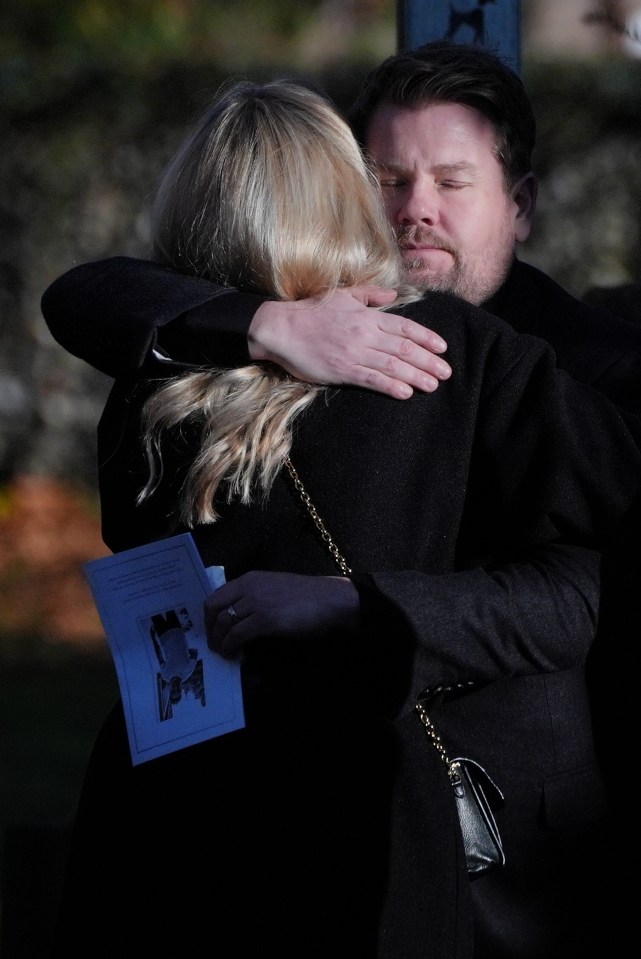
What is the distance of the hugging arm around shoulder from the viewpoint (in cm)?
211

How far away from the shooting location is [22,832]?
3.42 meters

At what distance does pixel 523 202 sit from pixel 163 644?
4.50ft

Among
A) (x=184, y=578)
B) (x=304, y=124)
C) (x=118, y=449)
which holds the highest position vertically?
(x=304, y=124)

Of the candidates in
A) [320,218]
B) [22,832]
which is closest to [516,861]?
[320,218]

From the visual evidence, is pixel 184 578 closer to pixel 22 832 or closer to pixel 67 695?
pixel 22 832

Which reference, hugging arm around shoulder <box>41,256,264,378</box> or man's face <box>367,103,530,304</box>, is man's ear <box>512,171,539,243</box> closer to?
man's face <box>367,103,530,304</box>

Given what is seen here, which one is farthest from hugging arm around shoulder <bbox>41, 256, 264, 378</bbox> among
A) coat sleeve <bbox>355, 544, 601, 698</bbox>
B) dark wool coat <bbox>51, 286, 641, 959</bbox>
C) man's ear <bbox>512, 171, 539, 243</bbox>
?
man's ear <bbox>512, 171, 539, 243</bbox>

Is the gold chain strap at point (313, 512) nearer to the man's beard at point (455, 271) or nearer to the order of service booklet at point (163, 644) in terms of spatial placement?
the order of service booklet at point (163, 644)

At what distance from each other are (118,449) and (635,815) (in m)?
1.06

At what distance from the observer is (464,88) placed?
2.79m

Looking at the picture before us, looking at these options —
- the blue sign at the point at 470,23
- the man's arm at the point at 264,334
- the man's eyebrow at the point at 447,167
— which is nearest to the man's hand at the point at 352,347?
the man's arm at the point at 264,334

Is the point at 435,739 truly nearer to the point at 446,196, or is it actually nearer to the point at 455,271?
the point at 455,271

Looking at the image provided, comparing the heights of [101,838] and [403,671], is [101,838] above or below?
below

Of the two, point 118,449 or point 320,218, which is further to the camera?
point 118,449
